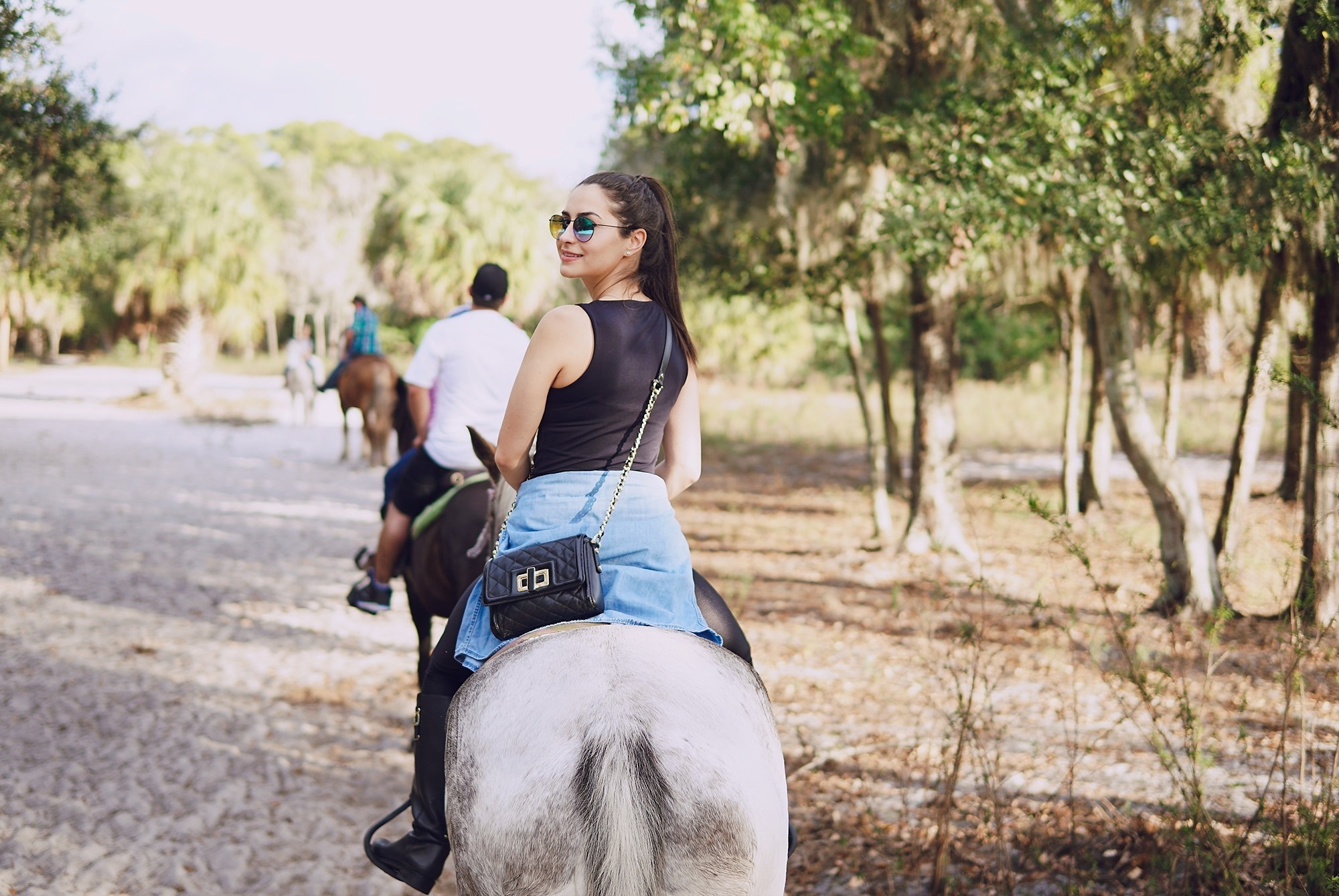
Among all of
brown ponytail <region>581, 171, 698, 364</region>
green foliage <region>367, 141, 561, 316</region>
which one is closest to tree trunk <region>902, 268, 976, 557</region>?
brown ponytail <region>581, 171, 698, 364</region>

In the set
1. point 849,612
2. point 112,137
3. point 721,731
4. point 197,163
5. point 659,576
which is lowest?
point 849,612

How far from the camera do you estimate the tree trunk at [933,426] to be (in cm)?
1062

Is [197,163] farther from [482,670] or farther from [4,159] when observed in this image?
[482,670]

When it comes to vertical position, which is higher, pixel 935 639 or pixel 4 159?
pixel 4 159

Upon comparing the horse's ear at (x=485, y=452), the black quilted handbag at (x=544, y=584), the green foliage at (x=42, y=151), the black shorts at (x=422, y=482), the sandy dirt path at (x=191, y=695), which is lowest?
the sandy dirt path at (x=191, y=695)

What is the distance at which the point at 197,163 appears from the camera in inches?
1105

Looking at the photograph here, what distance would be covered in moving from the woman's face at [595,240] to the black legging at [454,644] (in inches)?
34.9

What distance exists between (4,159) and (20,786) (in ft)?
18.1

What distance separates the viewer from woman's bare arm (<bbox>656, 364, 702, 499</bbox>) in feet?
9.54

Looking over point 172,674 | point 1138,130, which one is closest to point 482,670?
point 172,674

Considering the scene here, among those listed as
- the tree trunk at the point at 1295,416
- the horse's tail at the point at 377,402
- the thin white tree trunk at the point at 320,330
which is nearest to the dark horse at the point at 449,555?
the tree trunk at the point at 1295,416

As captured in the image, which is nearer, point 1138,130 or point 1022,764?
point 1022,764

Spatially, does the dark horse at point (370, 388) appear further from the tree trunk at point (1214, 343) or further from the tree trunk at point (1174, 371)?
the tree trunk at point (1214, 343)

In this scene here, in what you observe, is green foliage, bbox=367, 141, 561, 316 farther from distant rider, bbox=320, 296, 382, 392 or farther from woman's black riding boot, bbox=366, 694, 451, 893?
woman's black riding boot, bbox=366, 694, 451, 893
